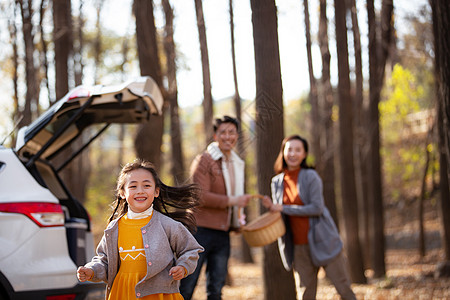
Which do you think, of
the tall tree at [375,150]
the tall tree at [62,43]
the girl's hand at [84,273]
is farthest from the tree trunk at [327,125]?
the girl's hand at [84,273]

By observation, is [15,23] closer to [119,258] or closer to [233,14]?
[233,14]

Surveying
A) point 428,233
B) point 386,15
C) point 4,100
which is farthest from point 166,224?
point 4,100

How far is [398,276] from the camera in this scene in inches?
500

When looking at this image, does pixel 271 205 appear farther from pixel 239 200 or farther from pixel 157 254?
pixel 157 254

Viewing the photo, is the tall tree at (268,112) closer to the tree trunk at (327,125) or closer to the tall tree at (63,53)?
the tree trunk at (327,125)

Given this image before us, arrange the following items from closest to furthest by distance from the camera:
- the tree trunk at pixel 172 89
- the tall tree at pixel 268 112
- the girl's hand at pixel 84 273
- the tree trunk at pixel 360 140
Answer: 1. the girl's hand at pixel 84 273
2. the tall tree at pixel 268 112
3. the tree trunk at pixel 172 89
4. the tree trunk at pixel 360 140

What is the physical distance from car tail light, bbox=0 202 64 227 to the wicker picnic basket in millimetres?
1814

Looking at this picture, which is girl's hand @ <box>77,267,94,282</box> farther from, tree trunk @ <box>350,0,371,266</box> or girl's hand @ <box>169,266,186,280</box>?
tree trunk @ <box>350,0,371,266</box>

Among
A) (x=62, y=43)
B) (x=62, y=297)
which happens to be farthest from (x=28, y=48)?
(x=62, y=297)

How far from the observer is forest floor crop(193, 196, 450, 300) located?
9672mm

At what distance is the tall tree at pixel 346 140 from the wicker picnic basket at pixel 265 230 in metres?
6.43

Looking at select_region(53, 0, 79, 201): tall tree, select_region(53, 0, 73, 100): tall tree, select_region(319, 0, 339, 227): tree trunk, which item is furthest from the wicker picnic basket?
select_region(53, 0, 73, 100): tall tree

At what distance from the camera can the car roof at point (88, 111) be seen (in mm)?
5168

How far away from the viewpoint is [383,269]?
13.0 m
